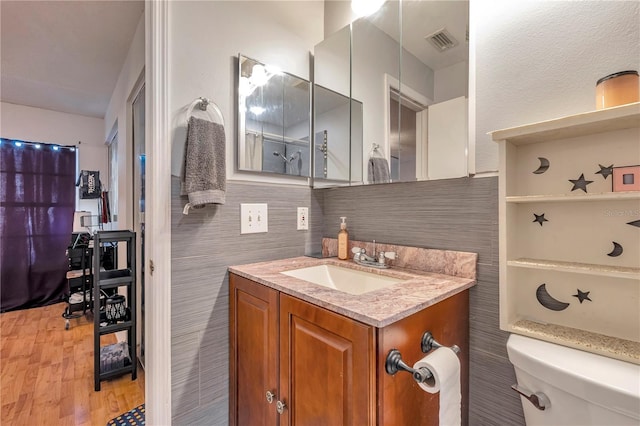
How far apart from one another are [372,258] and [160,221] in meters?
0.87

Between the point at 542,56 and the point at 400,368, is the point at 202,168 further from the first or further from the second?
the point at 542,56

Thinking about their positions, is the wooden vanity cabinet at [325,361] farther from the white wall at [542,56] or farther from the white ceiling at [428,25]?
the white ceiling at [428,25]

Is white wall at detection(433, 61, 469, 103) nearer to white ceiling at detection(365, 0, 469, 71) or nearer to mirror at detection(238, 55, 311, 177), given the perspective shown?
white ceiling at detection(365, 0, 469, 71)

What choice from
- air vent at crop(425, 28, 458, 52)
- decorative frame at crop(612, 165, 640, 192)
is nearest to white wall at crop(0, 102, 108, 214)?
air vent at crop(425, 28, 458, 52)

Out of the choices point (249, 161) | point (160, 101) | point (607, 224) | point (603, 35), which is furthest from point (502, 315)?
point (160, 101)

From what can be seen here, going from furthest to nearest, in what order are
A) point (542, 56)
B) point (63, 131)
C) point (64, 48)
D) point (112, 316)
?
1. point (63, 131)
2. point (64, 48)
3. point (112, 316)
4. point (542, 56)

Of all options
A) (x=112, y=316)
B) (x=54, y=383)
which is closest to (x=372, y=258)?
(x=112, y=316)

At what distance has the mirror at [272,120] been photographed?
128cm

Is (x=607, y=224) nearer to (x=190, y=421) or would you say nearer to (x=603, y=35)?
(x=603, y=35)

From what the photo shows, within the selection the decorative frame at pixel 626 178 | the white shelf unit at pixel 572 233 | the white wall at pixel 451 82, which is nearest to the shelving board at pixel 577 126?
the white shelf unit at pixel 572 233

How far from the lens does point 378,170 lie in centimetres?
126

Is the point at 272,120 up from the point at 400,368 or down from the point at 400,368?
up

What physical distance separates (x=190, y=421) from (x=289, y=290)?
2.50 ft

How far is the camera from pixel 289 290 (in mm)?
860
